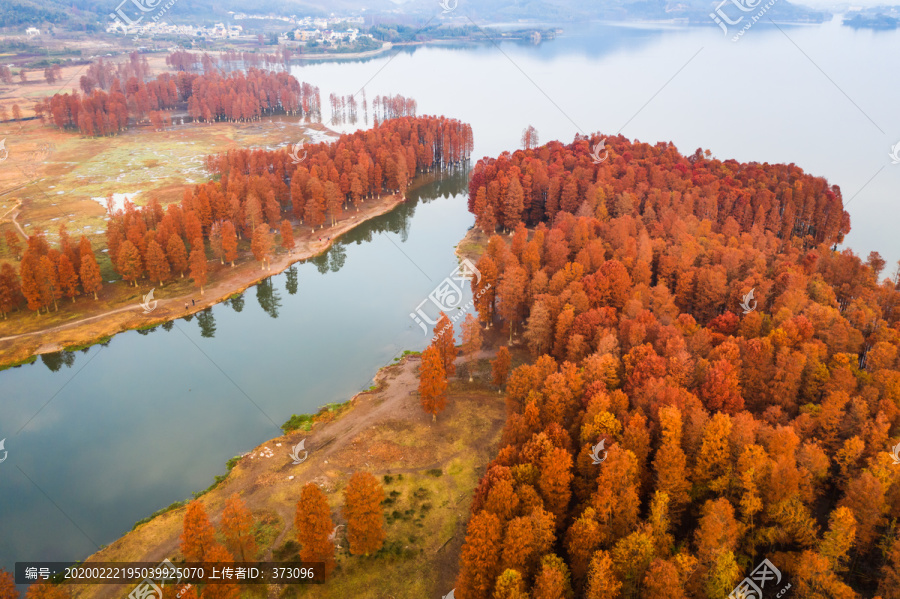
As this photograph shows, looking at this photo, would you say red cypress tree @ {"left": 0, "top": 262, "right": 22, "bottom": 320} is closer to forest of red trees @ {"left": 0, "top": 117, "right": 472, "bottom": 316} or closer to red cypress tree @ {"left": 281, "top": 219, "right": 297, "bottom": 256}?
forest of red trees @ {"left": 0, "top": 117, "right": 472, "bottom": 316}

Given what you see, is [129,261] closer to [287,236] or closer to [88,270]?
[88,270]

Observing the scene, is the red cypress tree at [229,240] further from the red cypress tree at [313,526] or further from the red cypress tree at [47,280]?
the red cypress tree at [313,526]

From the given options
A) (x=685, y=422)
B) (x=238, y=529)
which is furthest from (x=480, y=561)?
(x=685, y=422)

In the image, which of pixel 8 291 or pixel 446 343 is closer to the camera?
pixel 446 343

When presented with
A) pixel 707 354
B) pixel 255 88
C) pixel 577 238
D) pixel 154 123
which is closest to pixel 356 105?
pixel 255 88

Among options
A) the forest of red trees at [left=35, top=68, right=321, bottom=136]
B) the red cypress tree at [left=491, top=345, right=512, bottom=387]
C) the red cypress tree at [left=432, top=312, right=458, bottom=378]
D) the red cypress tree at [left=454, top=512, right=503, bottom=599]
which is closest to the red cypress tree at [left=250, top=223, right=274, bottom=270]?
the red cypress tree at [left=432, top=312, right=458, bottom=378]
